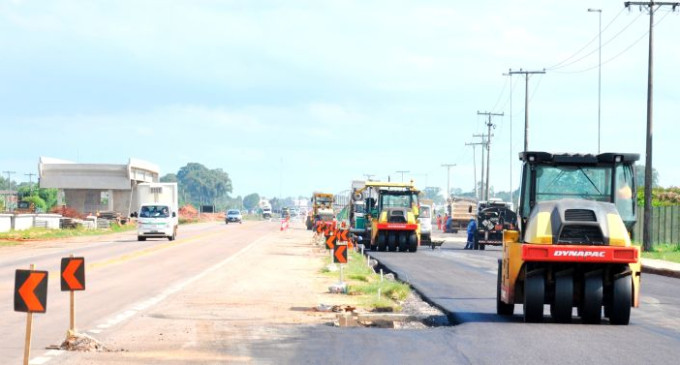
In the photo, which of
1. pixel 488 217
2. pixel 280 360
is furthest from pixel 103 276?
pixel 488 217

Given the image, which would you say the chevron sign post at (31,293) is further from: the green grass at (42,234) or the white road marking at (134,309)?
the green grass at (42,234)

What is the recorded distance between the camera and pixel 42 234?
63.6 m

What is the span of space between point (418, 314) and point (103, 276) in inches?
465

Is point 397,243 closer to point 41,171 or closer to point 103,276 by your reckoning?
point 103,276

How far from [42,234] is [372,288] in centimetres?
4204

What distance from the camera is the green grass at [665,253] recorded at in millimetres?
45481

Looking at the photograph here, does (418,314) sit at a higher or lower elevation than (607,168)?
lower

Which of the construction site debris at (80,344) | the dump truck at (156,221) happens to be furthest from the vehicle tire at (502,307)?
the dump truck at (156,221)

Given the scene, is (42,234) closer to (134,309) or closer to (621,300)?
(134,309)

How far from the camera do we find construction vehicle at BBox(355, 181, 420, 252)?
168 feet

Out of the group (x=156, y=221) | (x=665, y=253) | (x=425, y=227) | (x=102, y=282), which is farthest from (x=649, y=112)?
(x=102, y=282)

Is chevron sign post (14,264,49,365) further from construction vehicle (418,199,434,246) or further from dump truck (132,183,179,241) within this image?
dump truck (132,183,179,241)

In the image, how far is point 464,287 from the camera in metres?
27.7

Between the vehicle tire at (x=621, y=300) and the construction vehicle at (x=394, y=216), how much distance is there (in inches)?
1309
